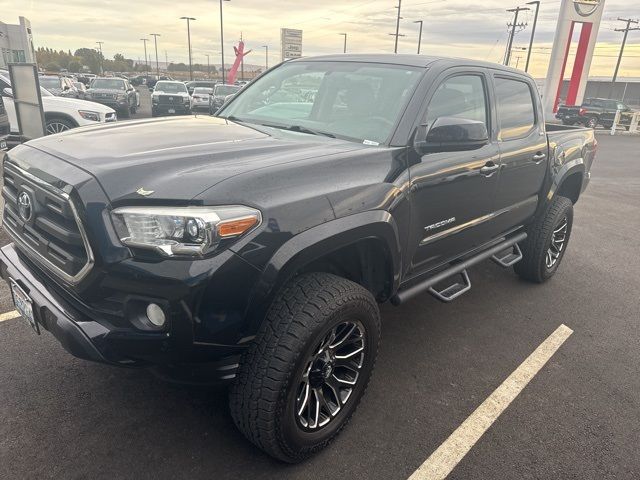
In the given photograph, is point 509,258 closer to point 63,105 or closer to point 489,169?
point 489,169

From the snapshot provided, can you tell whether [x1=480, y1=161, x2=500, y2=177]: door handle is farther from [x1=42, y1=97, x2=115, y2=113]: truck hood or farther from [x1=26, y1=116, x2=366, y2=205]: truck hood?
[x1=42, y1=97, x2=115, y2=113]: truck hood

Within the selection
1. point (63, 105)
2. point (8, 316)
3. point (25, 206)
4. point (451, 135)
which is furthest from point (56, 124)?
point (451, 135)

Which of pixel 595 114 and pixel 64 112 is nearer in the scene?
pixel 64 112

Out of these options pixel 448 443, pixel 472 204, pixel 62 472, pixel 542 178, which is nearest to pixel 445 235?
pixel 472 204

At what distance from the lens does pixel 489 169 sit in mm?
3383

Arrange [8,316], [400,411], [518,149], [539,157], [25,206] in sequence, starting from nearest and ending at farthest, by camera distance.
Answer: [25,206], [400,411], [8,316], [518,149], [539,157]

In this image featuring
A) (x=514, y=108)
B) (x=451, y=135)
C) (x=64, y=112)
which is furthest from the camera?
(x=64, y=112)

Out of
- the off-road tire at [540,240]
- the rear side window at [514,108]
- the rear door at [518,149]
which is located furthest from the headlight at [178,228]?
the off-road tire at [540,240]

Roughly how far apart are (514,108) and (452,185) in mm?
1394

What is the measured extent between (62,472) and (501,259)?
3.58 meters

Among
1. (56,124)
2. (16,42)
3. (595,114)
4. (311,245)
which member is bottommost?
(595,114)

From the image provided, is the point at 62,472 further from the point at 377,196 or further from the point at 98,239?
the point at 377,196

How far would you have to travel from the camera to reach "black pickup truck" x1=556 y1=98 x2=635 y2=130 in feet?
87.8

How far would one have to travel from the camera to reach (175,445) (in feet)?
8.10
